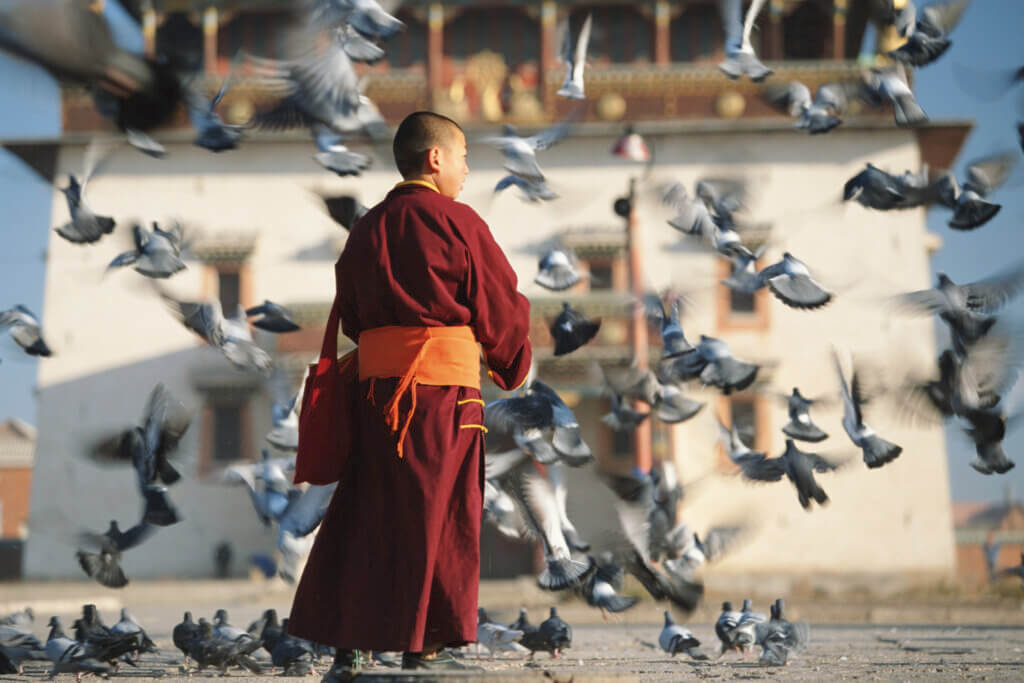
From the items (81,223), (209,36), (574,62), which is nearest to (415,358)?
(81,223)

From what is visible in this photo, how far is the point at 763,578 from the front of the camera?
18.1 m

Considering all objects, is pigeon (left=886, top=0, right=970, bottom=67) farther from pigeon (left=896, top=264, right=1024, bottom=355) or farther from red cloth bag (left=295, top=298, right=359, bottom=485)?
red cloth bag (left=295, top=298, right=359, bottom=485)

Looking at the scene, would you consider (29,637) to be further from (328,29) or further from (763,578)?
(763,578)

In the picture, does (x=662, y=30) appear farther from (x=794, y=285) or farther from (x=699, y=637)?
(x=794, y=285)

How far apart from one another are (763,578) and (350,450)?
15.2 m

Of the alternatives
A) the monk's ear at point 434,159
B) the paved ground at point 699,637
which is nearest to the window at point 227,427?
the paved ground at point 699,637

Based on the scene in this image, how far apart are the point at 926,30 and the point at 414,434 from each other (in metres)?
3.94

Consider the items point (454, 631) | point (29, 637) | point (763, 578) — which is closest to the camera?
point (454, 631)

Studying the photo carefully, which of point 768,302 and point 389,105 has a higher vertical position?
point 389,105

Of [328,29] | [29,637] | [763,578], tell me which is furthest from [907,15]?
[763,578]

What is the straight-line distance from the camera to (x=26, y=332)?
673 cm

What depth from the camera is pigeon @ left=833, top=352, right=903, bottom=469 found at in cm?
619

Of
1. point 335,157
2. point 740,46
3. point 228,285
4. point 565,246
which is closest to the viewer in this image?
point 335,157

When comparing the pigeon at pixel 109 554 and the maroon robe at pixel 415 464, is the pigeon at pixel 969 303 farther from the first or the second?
the pigeon at pixel 109 554
